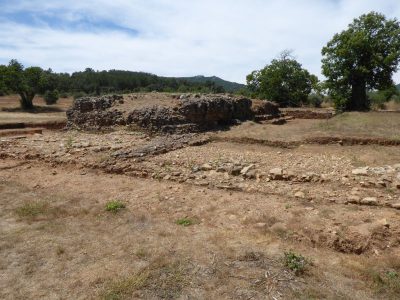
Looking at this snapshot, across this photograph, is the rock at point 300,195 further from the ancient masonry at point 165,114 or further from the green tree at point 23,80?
the green tree at point 23,80

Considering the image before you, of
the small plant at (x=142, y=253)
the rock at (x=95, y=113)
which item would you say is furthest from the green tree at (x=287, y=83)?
the small plant at (x=142, y=253)

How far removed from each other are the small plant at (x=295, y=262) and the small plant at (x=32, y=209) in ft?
14.4

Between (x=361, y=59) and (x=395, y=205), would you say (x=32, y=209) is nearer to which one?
(x=395, y=205)

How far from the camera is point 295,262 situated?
14.5ft

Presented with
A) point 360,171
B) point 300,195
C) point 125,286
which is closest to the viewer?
point 125,286

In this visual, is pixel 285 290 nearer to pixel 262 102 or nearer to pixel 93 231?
pixel 93 231

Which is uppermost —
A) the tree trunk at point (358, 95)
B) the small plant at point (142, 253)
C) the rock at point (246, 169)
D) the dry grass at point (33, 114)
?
the tree trunk at point (358, 95)

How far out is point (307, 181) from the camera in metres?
7.38

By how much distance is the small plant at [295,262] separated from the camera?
14.2 ft

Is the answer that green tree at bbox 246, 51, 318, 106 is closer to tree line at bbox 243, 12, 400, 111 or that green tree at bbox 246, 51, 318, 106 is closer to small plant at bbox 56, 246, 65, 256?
tree line at bbox 243, 12, 400, 111

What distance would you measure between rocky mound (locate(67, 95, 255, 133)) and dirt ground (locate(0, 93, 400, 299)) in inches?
121

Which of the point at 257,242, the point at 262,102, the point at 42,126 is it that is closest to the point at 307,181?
the point at 257,242

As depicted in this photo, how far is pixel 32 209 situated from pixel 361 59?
18923 mm

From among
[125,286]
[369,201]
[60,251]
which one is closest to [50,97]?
[60,251]
